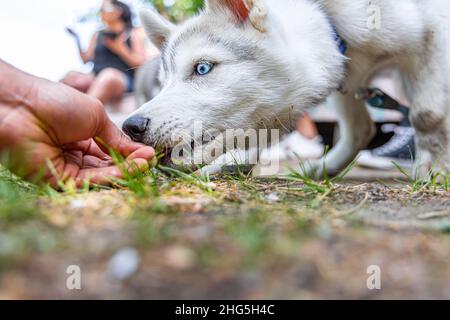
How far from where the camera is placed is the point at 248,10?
2631 mm

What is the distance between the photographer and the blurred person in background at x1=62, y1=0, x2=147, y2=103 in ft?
22.5

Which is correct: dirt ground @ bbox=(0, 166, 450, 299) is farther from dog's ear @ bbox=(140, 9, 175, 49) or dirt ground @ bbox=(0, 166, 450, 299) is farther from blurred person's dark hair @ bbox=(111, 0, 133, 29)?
blurred person's dark hair @ bbox=(111, 0, 133, 29)

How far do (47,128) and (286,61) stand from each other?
1378 millimetres

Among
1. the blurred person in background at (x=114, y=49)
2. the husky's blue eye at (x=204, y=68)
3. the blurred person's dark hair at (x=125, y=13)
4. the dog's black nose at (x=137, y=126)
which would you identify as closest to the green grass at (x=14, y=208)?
the dog's black nose at (x=137, y=126)

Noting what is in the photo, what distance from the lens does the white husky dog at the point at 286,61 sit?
250 centimetres

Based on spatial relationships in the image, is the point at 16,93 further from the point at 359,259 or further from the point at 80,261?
the point at 359,259

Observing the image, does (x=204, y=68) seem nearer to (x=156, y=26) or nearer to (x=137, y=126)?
(x=137, y=126)

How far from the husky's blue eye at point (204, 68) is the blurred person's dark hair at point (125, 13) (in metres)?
5.04

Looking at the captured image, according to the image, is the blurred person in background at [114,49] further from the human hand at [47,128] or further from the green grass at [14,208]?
the green grass at [14,208]

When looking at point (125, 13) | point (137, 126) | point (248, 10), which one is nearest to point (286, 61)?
point (248, 10)
